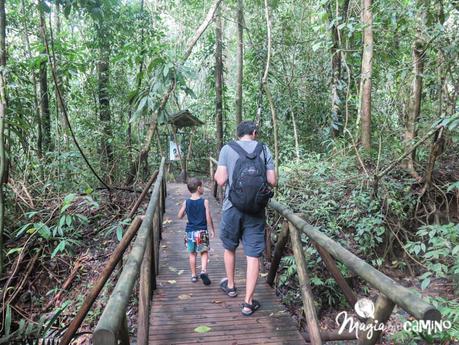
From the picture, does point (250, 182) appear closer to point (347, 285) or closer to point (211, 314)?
point (347, 285)

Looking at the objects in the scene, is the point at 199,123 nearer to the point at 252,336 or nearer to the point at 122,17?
the point at 122,17

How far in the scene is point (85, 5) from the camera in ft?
16.2

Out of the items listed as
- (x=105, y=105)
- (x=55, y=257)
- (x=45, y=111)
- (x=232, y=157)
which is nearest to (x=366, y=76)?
(x=232, y=157)

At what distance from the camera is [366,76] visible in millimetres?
7145

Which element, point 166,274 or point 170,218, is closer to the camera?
point 166,274

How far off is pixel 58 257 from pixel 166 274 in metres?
3.29

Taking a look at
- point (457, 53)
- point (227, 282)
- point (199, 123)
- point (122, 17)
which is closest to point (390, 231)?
point (457, 53)

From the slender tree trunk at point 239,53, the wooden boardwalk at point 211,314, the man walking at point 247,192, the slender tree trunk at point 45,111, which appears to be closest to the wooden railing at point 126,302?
the wooden boardwalk at point 211,314

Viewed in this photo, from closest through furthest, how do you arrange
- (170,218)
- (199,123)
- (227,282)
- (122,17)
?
(227,282)
(170,218)
(122,17)
(199,123)

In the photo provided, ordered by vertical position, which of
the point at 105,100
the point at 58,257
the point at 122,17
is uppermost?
the point at 122,17

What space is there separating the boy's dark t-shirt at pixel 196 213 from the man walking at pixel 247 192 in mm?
724

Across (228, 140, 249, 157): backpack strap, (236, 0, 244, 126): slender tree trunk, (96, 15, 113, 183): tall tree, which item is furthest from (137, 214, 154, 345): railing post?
(236, 0, 244, 126): slender tree trunk

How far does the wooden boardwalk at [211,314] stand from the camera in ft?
10.8

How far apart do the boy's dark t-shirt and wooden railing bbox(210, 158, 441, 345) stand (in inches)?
32.4
